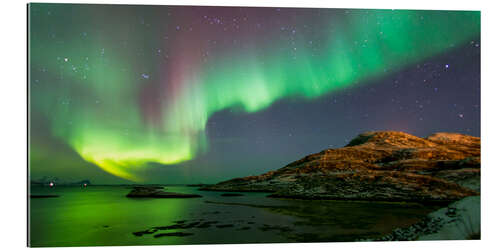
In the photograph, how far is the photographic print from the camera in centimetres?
601

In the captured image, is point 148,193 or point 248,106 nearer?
point 248,106

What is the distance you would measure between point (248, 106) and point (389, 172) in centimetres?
445

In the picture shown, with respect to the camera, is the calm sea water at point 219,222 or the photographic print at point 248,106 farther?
the photographic print at point 248,106

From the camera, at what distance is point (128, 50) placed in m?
6.34

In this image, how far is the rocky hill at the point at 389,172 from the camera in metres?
6.31

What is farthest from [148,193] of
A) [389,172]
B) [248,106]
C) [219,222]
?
[389,172]

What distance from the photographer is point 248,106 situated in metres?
6.93

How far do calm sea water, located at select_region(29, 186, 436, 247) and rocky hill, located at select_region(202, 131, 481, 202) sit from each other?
1.41ft

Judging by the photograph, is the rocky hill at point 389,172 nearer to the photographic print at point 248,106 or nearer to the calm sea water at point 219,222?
the photographic print at point 248,106

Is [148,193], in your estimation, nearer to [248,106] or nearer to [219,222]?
[219,222]

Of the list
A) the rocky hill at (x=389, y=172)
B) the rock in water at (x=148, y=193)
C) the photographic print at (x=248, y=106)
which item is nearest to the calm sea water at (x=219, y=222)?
the photographic print at (x=248, y=106)

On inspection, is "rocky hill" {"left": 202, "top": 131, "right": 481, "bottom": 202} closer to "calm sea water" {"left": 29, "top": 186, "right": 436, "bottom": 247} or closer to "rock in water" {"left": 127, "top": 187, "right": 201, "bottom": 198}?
"calm sea water" {"left": 29, "top": 186, "right": 436, "bottom": 247}

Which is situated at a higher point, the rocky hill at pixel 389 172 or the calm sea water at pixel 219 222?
the rocky hill at pixel 389 172

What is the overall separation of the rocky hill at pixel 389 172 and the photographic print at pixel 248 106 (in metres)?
0.05
